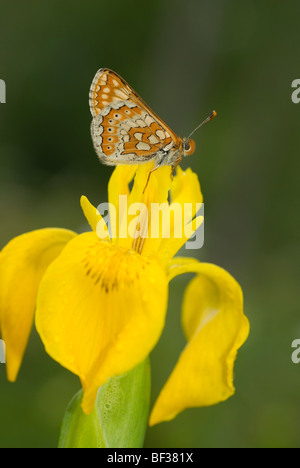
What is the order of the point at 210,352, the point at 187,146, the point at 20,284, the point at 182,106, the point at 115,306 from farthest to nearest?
the point at 182,106 → the point at 187,146 → the point at 20,284 → the point at 210,352 → the point at 115,306

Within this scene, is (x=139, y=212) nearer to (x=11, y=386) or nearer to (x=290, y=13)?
(x=11, y=386)

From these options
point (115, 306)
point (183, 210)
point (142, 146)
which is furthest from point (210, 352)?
point (142, 146)

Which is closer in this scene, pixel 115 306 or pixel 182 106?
pixel 115 306

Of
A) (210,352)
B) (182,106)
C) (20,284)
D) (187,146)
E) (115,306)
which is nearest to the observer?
(115,306)

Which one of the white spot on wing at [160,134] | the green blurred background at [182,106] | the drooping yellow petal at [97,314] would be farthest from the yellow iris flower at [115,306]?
the green blurred background at [182,106]

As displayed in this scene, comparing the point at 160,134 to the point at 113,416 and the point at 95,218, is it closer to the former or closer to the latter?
the point at 95,218

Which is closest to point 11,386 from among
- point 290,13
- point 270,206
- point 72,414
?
point 72,414
